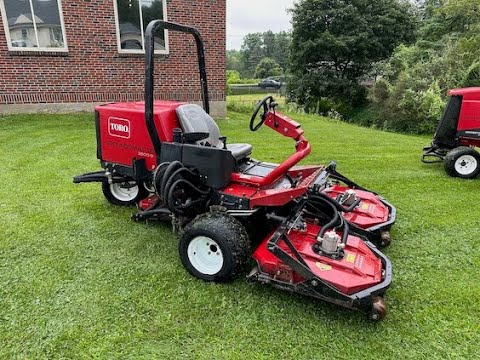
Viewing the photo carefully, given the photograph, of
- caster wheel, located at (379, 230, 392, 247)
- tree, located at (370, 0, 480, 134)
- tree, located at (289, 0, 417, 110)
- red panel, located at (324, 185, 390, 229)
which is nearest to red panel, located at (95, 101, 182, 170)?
red panel, located at (324, 185, 390, 229)

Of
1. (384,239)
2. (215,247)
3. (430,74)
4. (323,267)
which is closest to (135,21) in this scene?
(215,247)

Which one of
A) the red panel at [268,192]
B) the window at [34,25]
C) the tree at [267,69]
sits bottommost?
the tree at [267,69]

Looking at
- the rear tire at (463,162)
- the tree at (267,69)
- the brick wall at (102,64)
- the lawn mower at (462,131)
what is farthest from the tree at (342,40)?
the tree at (267,69)

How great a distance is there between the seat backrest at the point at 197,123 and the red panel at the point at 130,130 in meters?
0.08

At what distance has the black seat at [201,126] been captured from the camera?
10.3ft

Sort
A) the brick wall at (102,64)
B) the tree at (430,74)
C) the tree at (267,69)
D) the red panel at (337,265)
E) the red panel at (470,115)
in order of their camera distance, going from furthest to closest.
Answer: the tree at (267,69), the tree at (430,74), the brick wall at (102,64), the red panel at (470,115), the red panel at (337,265)

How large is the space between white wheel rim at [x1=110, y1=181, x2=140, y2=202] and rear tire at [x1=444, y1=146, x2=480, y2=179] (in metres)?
4.20

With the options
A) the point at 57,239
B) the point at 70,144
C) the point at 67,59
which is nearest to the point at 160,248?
the point at 57,239

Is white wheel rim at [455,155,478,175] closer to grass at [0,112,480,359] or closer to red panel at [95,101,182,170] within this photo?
grass at [0,112,480,359]

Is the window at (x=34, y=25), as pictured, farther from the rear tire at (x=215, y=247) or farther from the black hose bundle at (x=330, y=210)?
the black hose bundle at (x=330, y=210)

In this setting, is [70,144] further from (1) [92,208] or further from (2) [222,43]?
(2) [222,43]

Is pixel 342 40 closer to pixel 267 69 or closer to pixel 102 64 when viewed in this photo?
pixel 102 64

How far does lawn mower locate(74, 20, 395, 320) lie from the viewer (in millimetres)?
2299

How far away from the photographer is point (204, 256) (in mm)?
2711
